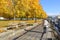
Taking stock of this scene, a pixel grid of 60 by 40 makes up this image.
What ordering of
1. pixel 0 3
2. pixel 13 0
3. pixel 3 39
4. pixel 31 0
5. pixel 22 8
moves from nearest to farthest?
1. pixel 3 39
2. pixel 0 3
3. pixel 13 0
4. pixel 22 8
5. pixel 31 0

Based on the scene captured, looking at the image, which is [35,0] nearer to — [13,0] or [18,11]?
[18,11]

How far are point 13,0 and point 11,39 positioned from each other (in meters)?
33.3

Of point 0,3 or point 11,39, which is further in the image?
point 0,3

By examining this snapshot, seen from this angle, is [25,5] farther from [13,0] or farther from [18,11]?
[13,0]

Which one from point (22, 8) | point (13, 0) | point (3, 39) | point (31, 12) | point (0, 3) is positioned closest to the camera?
point (3, 39)

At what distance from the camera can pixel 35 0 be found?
220 feet

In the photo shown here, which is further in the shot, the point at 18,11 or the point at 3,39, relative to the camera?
the point at 18,11

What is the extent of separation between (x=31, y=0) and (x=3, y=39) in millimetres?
50223

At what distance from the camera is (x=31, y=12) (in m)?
72.1

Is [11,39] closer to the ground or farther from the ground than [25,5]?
closer to the ground

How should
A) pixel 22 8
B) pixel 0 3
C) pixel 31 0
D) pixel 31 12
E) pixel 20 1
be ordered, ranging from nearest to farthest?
pixel 0 3 → pixel 20 1 → pixel 22 8 → pixel 31 0 → pixel 31 12

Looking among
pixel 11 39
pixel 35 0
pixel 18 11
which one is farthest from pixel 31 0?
pixel 11 39

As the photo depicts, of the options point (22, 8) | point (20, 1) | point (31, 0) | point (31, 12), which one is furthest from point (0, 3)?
point (31, 12)

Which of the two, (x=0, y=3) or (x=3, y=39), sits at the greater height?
(x=0, y=3)
